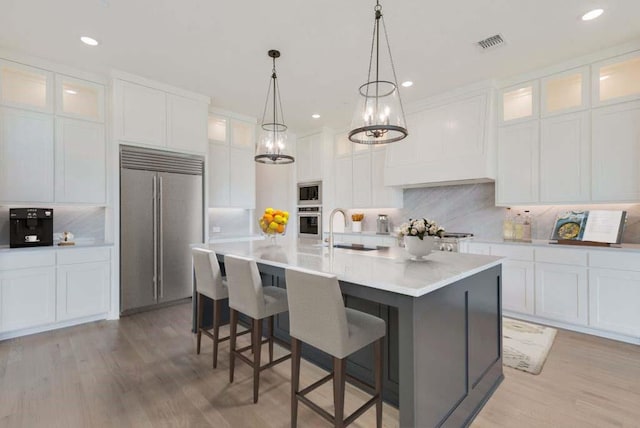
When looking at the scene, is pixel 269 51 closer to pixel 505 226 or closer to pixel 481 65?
pixel 481 65

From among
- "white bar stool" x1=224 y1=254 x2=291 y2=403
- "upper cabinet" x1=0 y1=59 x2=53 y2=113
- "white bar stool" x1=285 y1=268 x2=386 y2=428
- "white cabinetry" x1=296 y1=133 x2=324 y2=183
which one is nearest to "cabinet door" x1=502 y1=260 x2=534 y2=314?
"white bar stool" x1=285 y1=268 x2=386 y2=428

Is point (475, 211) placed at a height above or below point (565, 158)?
below

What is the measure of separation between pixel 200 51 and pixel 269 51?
27.5 inches

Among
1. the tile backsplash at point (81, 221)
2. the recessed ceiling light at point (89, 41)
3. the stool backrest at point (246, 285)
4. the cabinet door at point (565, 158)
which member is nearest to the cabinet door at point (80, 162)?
the tile backsplash at point (81, 221)

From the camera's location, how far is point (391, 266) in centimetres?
191

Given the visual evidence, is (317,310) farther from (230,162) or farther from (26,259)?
(230,162)

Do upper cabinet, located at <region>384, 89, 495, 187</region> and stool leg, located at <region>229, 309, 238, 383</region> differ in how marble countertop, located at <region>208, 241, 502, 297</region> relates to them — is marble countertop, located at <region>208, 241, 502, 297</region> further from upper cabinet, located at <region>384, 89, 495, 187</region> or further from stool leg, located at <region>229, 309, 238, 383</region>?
upper cabinet, located at <region>384, 89, 495, 187</region>

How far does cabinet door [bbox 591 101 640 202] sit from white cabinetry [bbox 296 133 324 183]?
12.6 feet

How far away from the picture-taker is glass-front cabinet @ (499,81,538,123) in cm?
366

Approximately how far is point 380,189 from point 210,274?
3.39 metres

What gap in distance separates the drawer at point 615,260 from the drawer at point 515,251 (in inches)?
20.3

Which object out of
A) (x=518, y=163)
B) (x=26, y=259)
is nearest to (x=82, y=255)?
(x=26, y=259)

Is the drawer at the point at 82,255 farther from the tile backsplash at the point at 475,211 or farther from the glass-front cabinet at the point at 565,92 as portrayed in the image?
the glass-front cabinet at the point at 565,92

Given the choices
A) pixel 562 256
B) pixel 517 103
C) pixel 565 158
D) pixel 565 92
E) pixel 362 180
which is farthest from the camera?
pixel 362 180
